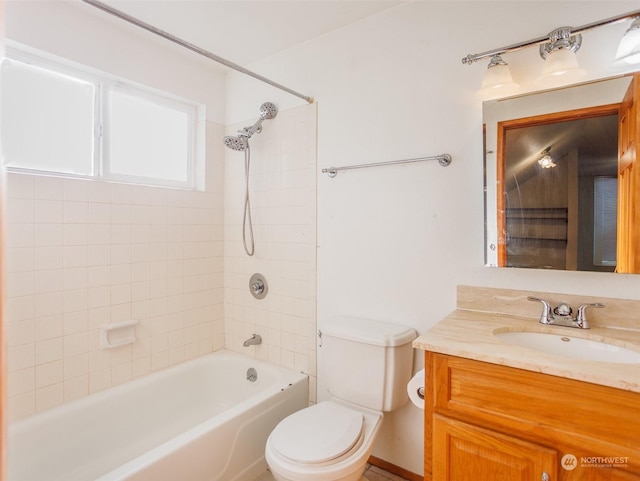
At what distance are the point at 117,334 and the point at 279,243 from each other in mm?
1051

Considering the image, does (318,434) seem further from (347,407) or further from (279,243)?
(279,243)

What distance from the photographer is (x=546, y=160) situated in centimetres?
146

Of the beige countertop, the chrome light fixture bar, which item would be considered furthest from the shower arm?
the beige countertop

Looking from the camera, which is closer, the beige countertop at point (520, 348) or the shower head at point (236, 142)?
the beige countertop at point (520, 348)

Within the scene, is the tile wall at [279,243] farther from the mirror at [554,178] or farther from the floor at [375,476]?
the mirror at [554,178]

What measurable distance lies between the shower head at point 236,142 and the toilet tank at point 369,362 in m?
1.25

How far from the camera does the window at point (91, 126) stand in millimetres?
1719

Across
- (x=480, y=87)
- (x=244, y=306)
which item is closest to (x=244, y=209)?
(x=244, y=306)

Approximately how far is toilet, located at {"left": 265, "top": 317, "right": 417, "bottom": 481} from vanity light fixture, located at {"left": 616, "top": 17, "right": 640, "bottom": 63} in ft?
4.49

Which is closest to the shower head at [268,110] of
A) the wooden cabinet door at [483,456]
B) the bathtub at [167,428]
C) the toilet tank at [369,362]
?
the toilet tank at [369,362]

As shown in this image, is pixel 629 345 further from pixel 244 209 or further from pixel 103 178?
pixel 103 178

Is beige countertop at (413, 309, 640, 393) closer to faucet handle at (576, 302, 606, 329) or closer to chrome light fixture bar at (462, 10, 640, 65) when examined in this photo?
faucet handle at (576, 302, 606, 329)

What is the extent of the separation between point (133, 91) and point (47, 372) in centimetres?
161

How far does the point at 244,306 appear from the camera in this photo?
2.48 m
